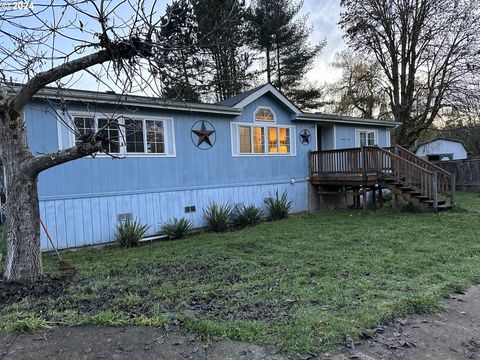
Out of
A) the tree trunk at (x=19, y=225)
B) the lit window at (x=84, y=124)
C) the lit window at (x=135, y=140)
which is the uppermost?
the lit window at (x=84, y=124)

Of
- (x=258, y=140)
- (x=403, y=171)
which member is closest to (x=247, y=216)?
(x=258, y=140)

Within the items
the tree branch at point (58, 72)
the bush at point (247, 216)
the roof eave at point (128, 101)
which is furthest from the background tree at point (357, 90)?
the tree branch at point (58, 72)

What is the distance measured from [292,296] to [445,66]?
1870cm

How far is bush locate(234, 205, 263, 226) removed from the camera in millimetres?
9812

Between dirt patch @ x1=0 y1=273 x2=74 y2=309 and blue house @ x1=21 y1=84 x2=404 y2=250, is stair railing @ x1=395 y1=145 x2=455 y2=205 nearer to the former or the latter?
blue house @ x1=21 y1=84 x2=404 y2=250

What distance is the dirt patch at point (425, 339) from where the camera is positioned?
2.60m

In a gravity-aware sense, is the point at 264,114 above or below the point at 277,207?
above

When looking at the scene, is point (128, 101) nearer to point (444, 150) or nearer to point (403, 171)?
point (403, 171)

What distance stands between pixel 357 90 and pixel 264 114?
16.1m

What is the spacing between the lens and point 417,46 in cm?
1839

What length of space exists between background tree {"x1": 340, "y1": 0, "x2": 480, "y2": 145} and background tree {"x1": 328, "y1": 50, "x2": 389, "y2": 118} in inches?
60.8

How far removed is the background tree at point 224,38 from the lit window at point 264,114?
3.93 ft

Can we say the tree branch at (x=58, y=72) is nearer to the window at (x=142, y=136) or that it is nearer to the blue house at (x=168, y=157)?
the blue house at (x=168, y=157)

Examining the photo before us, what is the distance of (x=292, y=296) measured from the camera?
380cm
